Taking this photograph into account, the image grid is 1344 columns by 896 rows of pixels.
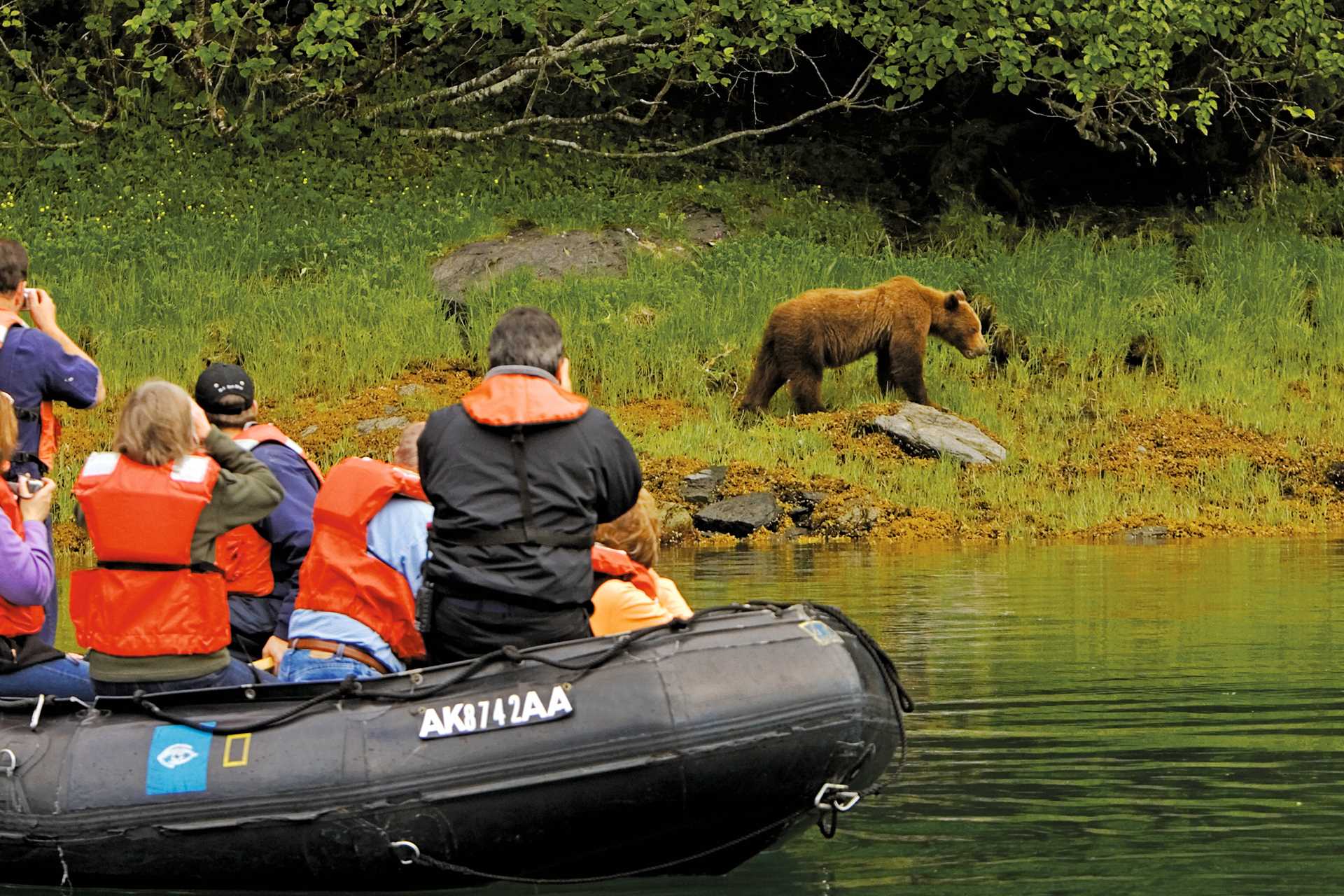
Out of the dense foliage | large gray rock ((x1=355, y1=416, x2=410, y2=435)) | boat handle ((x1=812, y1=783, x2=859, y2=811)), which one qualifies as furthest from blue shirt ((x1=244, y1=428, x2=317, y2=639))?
the dense foliage

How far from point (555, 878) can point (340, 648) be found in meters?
0.98

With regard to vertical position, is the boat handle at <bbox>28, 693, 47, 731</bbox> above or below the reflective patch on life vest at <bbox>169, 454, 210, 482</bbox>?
below

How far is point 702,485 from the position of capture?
15938 mm

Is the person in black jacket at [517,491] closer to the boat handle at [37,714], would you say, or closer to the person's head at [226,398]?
the person's head at [226,398]

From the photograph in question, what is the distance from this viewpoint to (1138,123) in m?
23.8

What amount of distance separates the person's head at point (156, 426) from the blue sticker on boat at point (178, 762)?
0.83 metres

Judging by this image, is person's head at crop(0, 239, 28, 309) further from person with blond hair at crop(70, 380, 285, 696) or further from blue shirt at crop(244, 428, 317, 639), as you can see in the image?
person with blond hair at crop(70, 380, 285, 696)

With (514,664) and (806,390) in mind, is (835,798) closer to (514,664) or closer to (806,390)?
(514,664)

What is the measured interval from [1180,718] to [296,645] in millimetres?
3677

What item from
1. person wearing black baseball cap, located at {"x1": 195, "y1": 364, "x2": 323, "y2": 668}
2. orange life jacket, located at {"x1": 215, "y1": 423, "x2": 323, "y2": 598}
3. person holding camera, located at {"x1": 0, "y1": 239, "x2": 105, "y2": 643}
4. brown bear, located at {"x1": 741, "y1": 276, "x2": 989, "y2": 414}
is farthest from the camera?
brown bear, located at {"x1": 741, "y1": 276, "x2": 989, "y2": 414}

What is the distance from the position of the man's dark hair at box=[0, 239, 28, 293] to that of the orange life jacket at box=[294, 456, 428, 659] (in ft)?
6.74

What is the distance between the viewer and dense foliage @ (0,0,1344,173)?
2059cm

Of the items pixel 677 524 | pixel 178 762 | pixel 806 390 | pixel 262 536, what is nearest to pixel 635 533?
pixel 262 536

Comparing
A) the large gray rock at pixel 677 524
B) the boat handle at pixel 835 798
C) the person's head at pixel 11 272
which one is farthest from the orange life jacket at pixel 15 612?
the large gray rock at pixel 677 524
